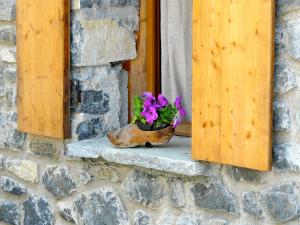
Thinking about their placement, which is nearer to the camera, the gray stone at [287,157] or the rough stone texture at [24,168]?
the gray stone at [287,157]

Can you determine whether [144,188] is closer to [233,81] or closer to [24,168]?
[233,81]

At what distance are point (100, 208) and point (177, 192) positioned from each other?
0.55m

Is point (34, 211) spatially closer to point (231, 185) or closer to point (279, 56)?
point (231, 185)

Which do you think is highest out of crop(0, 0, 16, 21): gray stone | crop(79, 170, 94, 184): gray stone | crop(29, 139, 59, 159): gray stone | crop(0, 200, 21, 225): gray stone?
crop(0, 0, 16, 21): gray stone

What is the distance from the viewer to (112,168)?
354cm

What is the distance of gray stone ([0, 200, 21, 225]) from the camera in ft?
13.6

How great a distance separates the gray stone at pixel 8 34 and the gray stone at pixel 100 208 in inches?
40.6

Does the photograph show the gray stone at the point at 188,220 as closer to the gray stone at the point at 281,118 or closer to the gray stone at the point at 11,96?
the gray stone at the point at 281,118

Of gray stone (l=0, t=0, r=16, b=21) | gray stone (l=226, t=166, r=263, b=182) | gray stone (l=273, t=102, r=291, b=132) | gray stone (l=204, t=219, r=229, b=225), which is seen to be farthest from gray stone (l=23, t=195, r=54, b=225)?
gray stone (l=273, t=102, r=291, b=132)

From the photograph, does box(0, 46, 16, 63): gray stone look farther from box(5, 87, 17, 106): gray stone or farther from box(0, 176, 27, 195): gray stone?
box(0, 176, 27, 195): gray stone

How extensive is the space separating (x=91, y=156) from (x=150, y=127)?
13.3 inches

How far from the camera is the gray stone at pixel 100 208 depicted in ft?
11.5

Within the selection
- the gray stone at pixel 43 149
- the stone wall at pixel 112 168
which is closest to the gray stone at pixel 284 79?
the stone wall at pixel 112 168

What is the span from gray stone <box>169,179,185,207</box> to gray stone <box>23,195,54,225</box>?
95 centimetres
